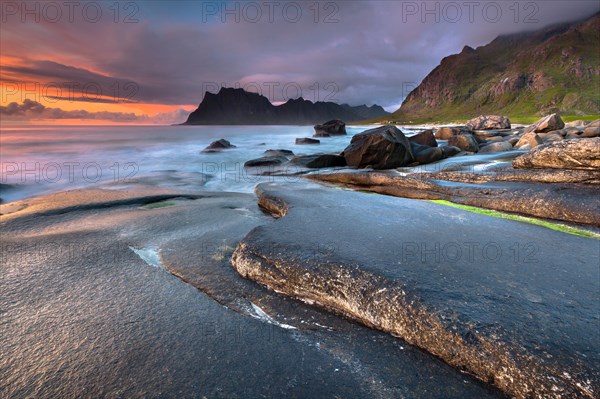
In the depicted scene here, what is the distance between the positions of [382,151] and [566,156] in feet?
35.0

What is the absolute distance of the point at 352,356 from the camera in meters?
4.57

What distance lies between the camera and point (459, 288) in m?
5.71

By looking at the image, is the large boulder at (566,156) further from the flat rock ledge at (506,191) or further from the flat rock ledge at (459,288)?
the flat rock ledge at (459,288)

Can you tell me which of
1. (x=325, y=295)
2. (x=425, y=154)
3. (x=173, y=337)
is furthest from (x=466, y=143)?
(x=173, y=337)

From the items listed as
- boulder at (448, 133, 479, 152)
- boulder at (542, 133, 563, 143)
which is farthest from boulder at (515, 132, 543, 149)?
boulder at (448, 133, 479, 152)

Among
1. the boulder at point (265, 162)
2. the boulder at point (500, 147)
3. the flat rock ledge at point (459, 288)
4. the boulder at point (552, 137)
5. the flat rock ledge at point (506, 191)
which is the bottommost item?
the flat rock ledge at point (459, 288)

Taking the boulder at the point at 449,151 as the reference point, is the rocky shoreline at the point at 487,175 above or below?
below

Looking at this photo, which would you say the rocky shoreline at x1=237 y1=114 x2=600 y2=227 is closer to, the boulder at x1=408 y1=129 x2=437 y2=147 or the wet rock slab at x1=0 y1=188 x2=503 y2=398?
the boulder at x1=408 y1=129 x2=437 y2=147

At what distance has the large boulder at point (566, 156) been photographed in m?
13.4

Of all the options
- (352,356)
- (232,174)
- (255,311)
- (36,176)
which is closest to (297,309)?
(255,311)

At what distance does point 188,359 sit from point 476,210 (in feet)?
36.9

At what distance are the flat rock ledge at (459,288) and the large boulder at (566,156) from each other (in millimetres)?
6478

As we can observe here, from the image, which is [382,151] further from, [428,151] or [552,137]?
[552,137]

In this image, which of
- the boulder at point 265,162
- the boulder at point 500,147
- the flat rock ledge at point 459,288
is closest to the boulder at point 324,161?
the boulder at point 265,162
